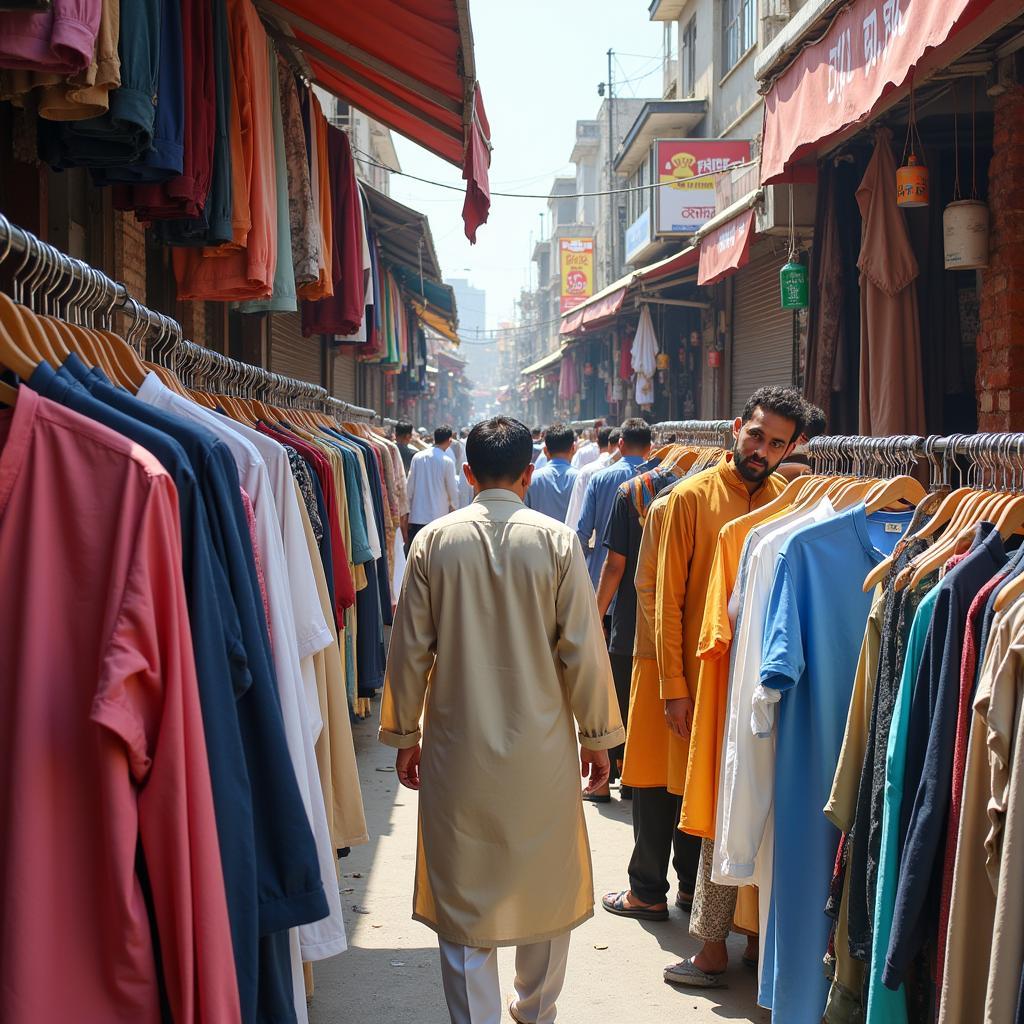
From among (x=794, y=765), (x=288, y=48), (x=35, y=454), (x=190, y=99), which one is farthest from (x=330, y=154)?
(x=35, y=454)

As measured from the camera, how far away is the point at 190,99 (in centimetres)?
407

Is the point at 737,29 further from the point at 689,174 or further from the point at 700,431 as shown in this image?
the point at 700,431

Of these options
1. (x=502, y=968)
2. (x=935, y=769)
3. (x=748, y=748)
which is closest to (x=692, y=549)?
(x=748, y=748)

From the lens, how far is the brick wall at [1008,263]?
19.4 ft

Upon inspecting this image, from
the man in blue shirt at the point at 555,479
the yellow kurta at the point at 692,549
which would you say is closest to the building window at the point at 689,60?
the man in blue shirt at the point at 555,479

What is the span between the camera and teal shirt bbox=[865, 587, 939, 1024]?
2572 mm

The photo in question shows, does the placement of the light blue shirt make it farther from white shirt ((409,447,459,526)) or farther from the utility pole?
the utility pole

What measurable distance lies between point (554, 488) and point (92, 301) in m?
6.51

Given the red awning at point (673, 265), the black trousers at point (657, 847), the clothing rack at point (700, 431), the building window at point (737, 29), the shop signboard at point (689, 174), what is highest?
the building window at point (737, 29)

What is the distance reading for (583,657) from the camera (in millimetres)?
3324

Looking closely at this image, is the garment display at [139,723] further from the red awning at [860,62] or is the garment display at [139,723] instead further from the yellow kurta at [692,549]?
the red awning at [860,62]

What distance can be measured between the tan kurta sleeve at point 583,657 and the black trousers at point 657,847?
135cm

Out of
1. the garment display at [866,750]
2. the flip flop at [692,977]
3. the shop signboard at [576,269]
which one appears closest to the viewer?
the garment display at [866,750]

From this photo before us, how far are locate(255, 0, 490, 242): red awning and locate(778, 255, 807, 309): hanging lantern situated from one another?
2387 millimetres
